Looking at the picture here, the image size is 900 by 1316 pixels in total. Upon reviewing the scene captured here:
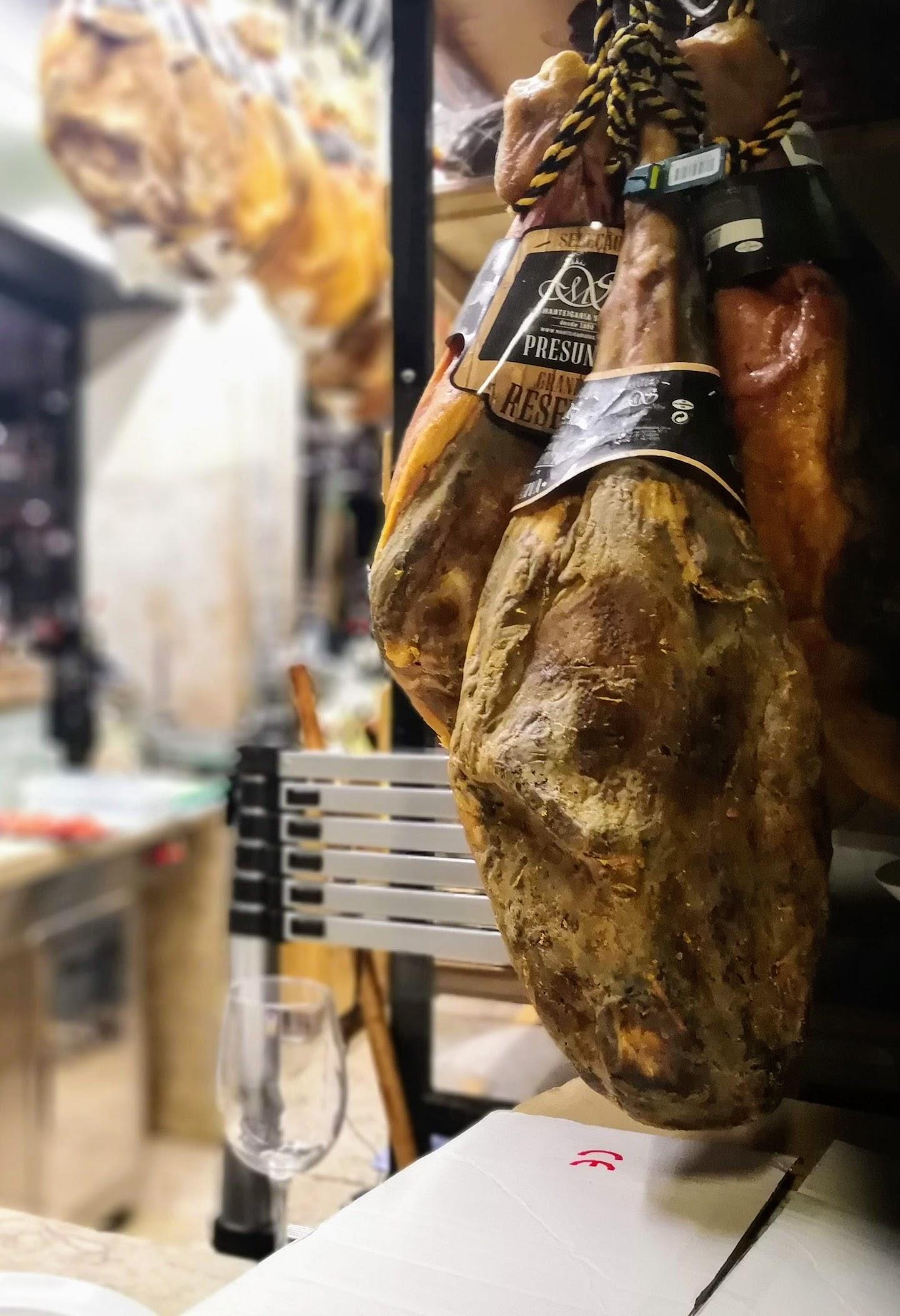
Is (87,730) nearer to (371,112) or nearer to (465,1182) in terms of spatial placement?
(371,112)

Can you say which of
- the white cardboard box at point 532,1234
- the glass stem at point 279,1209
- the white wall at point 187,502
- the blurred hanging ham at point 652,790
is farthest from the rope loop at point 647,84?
the white wall at point 187,502

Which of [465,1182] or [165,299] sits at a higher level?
[165,299]

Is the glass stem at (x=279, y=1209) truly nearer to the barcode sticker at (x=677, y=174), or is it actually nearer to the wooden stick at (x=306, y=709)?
the wooden stick at (x=306, y=709)

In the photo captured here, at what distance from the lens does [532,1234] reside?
497 millimetres

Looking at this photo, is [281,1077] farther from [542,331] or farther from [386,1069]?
[542,331]

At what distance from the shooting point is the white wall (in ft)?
10.8

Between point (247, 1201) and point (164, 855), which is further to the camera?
point (164, 855)

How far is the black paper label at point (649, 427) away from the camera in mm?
491

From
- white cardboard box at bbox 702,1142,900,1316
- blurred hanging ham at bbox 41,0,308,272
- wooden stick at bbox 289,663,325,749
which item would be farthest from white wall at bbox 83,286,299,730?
white cardboard box at bbox 702,1142,900,1316

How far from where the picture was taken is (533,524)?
52 centimetres

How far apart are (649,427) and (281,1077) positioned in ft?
1.89

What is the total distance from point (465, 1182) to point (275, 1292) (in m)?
0.11

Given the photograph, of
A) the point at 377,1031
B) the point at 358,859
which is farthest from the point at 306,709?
the point at 377,1031

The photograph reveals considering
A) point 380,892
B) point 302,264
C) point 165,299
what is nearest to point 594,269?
point 380,892
